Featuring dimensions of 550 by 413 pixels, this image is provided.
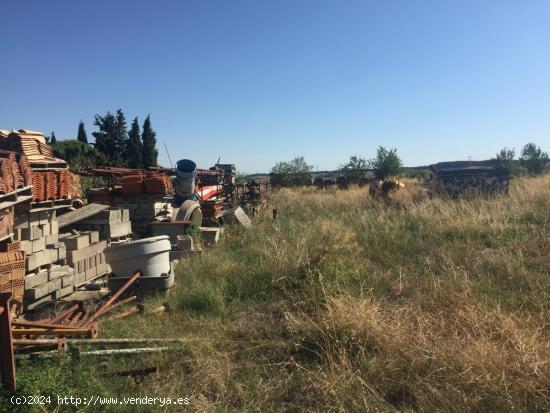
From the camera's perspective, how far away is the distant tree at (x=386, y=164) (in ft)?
110

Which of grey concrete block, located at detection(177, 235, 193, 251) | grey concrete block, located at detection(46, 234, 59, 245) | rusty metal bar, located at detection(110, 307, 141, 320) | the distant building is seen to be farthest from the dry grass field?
the distant building

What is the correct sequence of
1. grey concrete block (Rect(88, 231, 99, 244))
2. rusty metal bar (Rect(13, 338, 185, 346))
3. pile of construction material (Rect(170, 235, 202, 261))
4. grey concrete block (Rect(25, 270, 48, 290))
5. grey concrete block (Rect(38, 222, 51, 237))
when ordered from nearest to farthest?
rusty metal bar (Rect(13, 338, 185, 346)), grey concrete block (Rect(25, 270, 48, 290)), grey concrete block (Rect(38, 222, 51, 237)), grey concrete block (Rect(88, 231, 99, 244)), pile of construction material (Rect(170, 235, 202, 261))

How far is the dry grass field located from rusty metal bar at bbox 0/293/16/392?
0.14 meters

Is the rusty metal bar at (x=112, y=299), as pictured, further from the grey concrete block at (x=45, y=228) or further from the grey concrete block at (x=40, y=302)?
the grey concrete block at (x=45, y=228)

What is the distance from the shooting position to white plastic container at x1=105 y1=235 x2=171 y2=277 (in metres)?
5.85

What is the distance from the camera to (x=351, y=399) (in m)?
3.25

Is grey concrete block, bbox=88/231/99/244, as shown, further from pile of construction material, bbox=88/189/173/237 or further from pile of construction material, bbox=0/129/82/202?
pile of construction material, bbox=88/189/173/237

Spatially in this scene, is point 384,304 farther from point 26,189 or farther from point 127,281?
point 26,189

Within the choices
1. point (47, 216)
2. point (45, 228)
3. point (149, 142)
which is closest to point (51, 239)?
point (45, 228)

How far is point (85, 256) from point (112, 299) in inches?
72.6

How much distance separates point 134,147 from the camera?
85.4ft

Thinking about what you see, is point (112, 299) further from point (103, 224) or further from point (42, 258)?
point (103, 224)

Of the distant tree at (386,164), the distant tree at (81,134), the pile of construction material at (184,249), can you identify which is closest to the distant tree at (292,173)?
the distant tree at (386,164)

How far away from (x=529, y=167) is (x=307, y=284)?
40.3 metres
